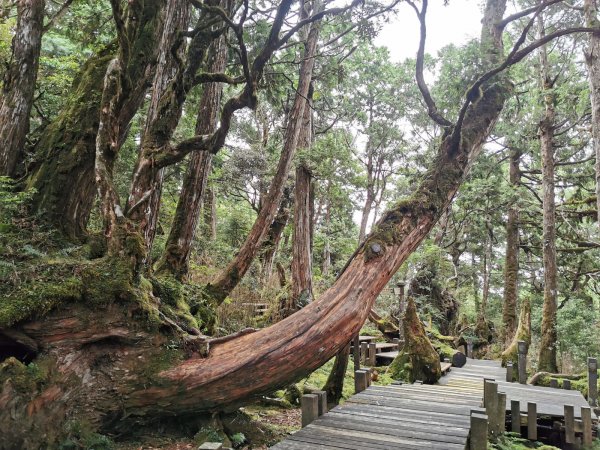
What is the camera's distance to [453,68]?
731 cm

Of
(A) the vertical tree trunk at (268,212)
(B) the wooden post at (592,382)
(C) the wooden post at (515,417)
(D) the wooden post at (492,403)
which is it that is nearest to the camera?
(D) the wooden post at (492,403)

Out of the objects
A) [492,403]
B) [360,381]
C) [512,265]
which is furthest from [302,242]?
[512,265]

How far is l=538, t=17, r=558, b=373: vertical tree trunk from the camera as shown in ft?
42.1

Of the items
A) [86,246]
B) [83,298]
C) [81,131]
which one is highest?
[81,131]

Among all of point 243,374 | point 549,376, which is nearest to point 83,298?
point 243,374

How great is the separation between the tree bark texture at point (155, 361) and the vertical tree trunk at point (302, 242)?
7159 mm

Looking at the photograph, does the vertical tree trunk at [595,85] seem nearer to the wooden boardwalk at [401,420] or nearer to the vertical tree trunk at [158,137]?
the wooden boardwalk at [401,420]

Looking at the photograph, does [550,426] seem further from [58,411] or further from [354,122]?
[354,122]

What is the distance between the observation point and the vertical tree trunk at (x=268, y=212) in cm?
859

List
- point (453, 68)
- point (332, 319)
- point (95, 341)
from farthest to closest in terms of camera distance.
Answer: point (453, 68) → point (332, 319) → point (95, 341)

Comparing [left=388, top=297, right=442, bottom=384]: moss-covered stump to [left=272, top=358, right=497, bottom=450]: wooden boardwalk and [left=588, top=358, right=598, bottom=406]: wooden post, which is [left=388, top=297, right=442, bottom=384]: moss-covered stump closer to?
[left=272, top=358, right=497, bottom=450]: wooden boardwalk

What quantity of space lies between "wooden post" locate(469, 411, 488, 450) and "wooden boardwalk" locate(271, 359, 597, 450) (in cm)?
9

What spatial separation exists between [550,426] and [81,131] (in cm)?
950

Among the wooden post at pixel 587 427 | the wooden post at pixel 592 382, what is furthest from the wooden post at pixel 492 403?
the wooden post at pixel 592 382
